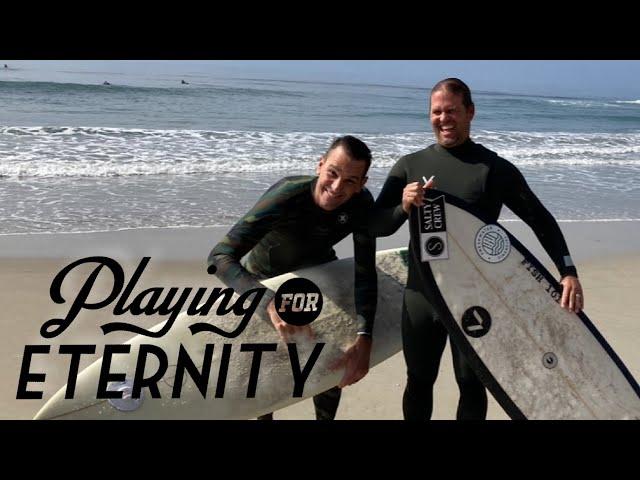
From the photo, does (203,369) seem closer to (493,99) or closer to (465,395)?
(465,395)

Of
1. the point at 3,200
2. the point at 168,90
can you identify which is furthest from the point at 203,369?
the point at 168,90

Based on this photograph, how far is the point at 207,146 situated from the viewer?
11461 mm

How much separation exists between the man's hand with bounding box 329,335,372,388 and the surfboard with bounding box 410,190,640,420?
390 mm

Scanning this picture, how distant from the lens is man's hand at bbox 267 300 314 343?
2797 mm

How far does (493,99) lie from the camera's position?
2739 centimetres

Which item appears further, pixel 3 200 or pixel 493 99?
pixel 493 99

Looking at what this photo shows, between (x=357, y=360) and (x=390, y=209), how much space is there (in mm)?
736

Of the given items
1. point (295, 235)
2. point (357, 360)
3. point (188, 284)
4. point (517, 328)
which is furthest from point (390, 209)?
point (188, 284)

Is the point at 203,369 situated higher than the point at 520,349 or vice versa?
the point at 520,349

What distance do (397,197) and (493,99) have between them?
26.3 m

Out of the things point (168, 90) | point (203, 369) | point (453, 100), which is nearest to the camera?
point (453, 100)

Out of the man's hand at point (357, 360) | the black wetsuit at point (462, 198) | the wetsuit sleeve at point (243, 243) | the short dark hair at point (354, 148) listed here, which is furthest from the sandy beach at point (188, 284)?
the short dark hair at point (354, 148)

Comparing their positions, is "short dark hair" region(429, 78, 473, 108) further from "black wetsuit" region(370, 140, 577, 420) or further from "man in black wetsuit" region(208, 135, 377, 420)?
"man in black wetsuit" region(208, 135, 377, 420)

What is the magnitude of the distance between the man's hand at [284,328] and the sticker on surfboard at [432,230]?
0.66m
